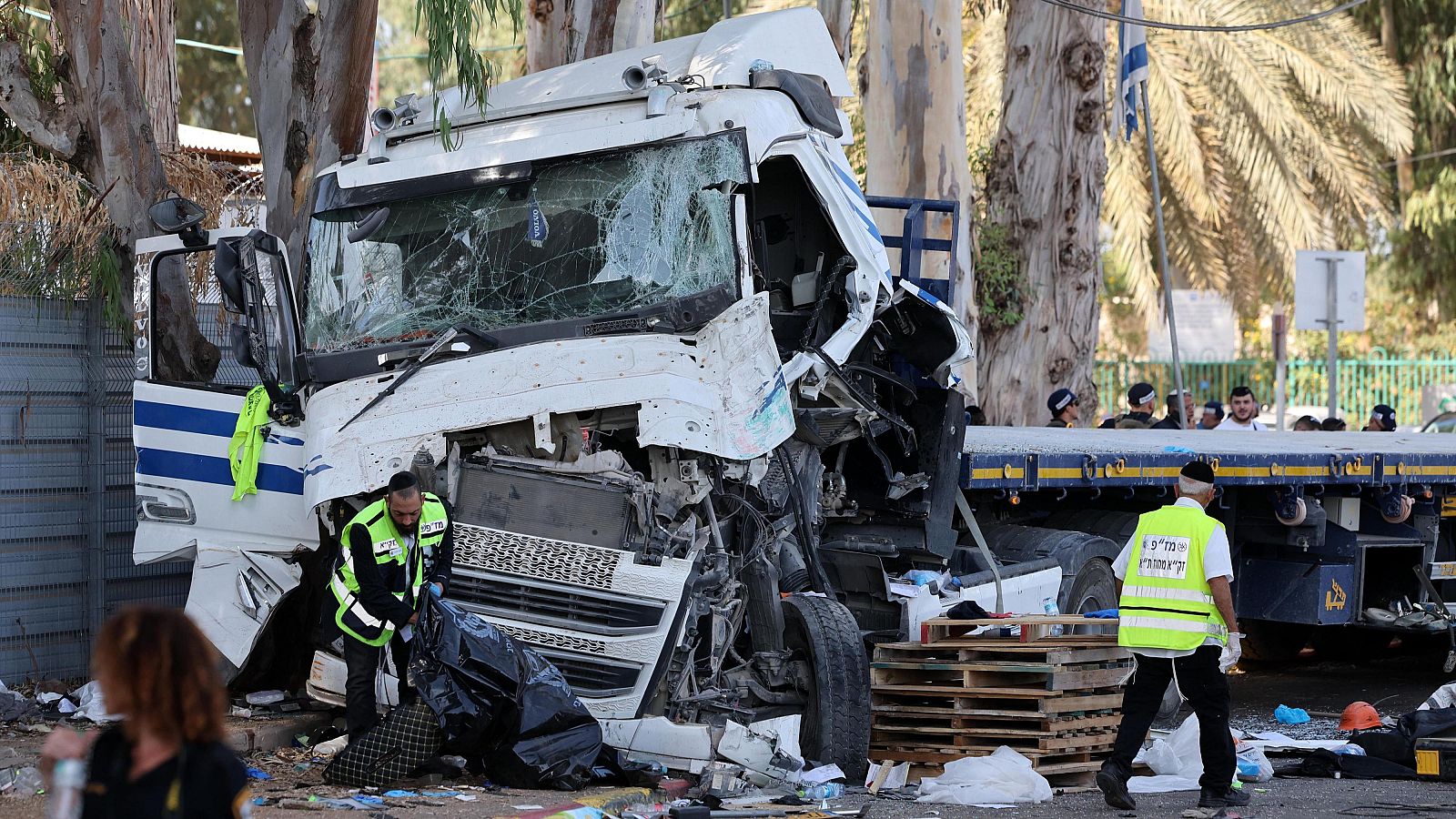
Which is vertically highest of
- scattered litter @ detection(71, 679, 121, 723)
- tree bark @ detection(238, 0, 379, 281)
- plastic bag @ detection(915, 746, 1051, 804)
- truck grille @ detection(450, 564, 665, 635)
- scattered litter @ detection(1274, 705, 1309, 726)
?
tree bark @ detection(238, 0, 379, 281)

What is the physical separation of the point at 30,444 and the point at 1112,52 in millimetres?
22395

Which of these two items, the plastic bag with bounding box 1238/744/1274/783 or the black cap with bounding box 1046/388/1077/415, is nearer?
the plastic bag with bounding box 1238/744/1274/783

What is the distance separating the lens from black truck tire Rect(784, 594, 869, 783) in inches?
297

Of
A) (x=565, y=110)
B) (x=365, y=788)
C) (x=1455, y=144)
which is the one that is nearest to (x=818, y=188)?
(x=565, y=110)

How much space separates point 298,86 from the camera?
32.2 feet

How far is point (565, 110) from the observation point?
8039 mm

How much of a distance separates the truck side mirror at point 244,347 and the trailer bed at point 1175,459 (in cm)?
377

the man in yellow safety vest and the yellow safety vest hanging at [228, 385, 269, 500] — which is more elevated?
the yellow safety vest hanging at [228, 385, 269, 500]

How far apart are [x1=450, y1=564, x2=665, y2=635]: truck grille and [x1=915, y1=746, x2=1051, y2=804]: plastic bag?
1.54 meters

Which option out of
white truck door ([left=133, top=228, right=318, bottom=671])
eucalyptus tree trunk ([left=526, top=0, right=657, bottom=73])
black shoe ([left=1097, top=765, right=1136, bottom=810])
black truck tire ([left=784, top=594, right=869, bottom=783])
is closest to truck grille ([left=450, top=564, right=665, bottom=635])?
black truck tire ([left=784, top=594, right=869, bottom=783])

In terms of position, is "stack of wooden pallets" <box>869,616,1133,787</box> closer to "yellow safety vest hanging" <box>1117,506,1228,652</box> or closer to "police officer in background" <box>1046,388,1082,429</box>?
"yellow safety vest hanging" <box>1117,506,1228,652</box>

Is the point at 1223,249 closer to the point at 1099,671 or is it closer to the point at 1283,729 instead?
the point at 1283,729

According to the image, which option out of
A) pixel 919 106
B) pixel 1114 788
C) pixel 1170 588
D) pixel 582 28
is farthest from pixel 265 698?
pixel 919 106

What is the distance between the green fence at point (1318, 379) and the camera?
90.3 feet
